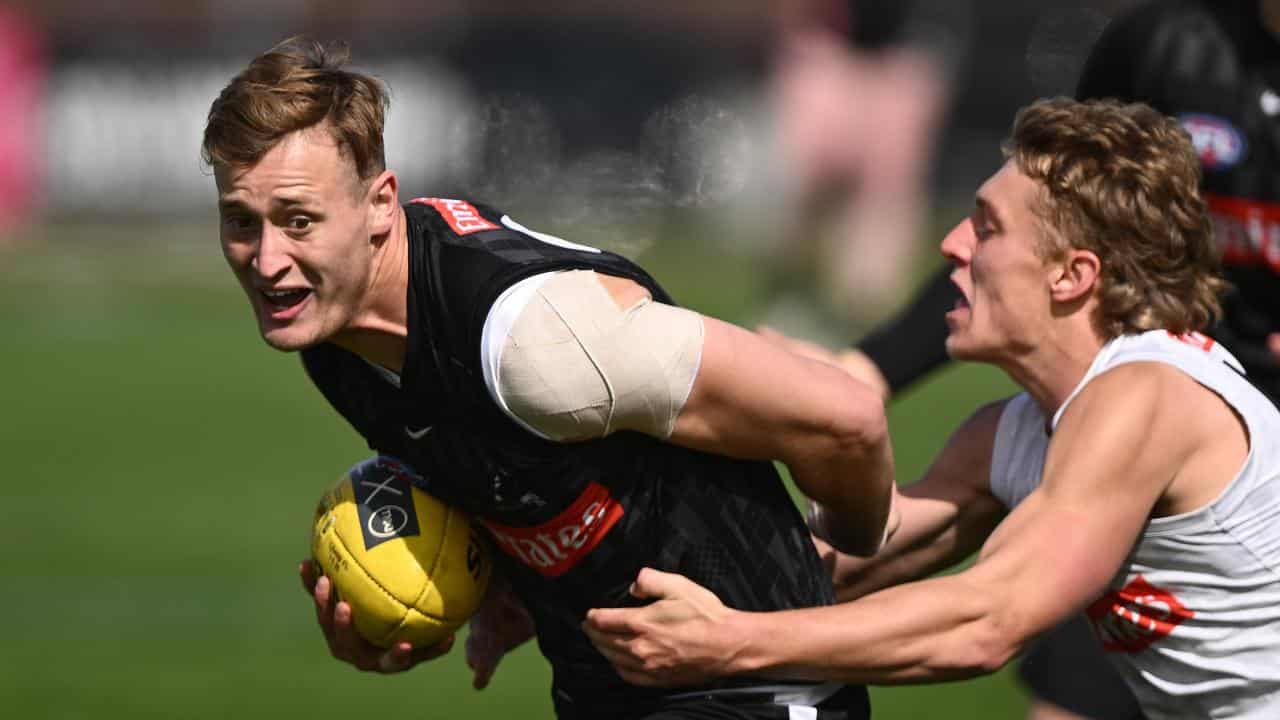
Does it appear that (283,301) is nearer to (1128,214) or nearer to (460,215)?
(460,215)

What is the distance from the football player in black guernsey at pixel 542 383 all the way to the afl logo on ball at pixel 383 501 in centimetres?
7

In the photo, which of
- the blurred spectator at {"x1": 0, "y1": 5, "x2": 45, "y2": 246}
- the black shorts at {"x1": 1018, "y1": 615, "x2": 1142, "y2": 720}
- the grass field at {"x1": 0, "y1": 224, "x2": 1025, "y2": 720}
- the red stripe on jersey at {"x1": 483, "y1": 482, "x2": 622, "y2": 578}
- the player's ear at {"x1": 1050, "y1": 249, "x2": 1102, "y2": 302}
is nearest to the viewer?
the red stripe on jersey at {"x1": 483, "y1": 482, "x2": 622, "y2": 578}

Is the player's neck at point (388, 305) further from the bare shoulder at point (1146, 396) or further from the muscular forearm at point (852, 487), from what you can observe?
the bare shoulder at point (1146, 396)

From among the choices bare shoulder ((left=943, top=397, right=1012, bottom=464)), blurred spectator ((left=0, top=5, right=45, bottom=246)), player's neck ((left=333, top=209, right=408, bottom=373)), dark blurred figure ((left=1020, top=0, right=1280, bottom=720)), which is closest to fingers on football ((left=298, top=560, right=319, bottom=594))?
player's neck ((left=333, top=209, right=408, bottom=373))

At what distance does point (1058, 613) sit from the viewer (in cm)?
351

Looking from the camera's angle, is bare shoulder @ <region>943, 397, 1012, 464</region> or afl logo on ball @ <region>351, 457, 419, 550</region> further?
bare shoulder @ <region>943, 397, 1012, 464</region>

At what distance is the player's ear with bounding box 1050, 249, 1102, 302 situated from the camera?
383cm

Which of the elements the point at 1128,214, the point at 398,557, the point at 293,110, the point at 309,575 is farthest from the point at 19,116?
the point at 1128,214

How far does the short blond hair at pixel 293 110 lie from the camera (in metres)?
3.52

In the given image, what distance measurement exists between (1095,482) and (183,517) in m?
7.61

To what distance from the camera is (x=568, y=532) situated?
3750mm

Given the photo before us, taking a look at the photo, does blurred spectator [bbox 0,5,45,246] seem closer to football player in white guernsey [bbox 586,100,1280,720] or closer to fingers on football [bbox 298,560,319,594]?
fingers on football [bbox 298,560,319,594]

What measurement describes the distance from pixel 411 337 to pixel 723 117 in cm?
1893

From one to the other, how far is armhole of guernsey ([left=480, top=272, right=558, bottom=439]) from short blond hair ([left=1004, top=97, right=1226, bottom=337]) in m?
1.20
